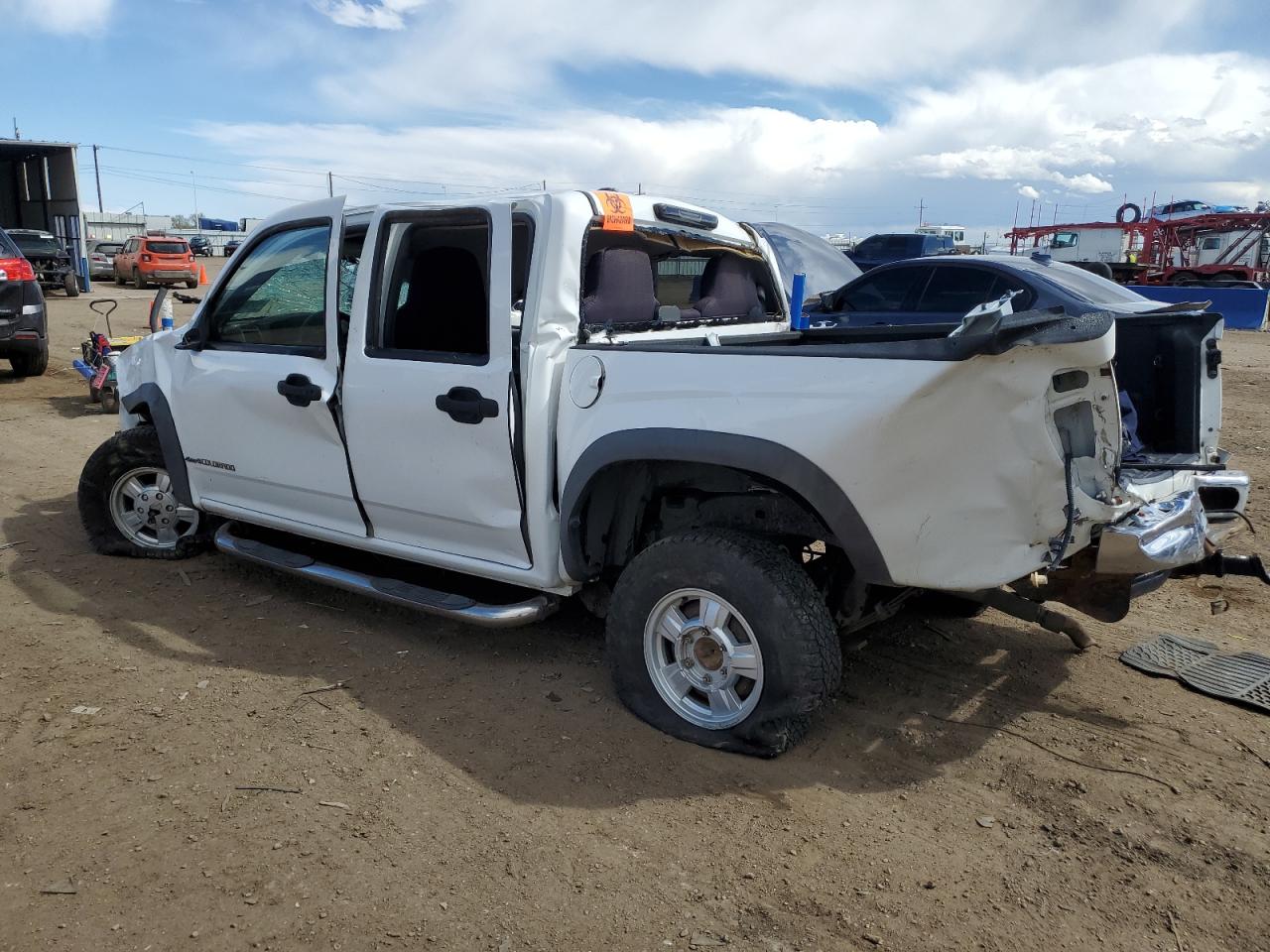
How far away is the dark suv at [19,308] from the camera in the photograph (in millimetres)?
11453

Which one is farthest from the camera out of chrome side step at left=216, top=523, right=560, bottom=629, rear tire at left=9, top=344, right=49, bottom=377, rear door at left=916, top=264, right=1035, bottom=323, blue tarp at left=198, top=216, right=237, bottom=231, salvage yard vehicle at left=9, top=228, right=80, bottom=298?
blue tarp at left=198, top=216, right=237, bottom=231

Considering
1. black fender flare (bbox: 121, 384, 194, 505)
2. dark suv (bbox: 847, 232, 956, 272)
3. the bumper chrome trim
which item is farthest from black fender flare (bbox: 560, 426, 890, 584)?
dark suv (bbox: 847, 232, 956, 272)

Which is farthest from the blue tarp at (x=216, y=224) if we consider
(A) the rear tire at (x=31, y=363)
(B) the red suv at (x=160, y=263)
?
(A) the rear tire at (x=31, y=363)

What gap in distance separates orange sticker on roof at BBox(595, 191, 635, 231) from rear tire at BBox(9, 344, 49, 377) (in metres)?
10.7

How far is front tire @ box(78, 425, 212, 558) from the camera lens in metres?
5.41

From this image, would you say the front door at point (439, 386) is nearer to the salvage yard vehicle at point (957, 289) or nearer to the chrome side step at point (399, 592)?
the chrome side step at point (399, 592)

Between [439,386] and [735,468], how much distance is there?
1278 mm

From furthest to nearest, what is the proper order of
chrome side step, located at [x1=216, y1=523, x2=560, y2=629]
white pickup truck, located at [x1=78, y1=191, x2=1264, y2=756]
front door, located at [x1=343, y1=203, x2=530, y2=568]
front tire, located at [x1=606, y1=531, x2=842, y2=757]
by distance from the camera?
chrome side step, located at [x1=216, y1=523, x2=560, y2=629] < front door, located at [x1=343, y1=203, x2=530, y2=568] < front tire, located at [x1=606, y1=531, x2=842, y2=757] < white pickup truck, located at [x1=78, y1=191, x2=1264, y2=756]

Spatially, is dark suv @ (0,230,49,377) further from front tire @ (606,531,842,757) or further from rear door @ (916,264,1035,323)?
front tire @ (606,531,842,757)

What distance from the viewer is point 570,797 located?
3.23 m

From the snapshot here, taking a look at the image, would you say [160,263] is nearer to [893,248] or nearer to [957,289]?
[893,248]

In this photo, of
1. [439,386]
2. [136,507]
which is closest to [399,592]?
[439,386]

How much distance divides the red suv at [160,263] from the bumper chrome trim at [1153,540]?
31.3m

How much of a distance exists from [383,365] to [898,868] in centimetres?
267
